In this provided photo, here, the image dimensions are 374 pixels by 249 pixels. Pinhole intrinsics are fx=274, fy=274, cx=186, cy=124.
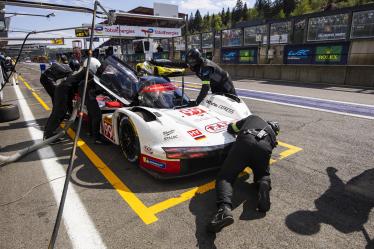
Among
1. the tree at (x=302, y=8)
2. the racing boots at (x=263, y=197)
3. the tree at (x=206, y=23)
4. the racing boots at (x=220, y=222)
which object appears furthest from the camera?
the tree at (x=206, y=23)

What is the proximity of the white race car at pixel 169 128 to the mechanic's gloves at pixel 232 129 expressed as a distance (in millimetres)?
89

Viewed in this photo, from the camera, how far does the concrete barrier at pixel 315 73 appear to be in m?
12.1

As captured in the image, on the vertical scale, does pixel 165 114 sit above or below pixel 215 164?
above

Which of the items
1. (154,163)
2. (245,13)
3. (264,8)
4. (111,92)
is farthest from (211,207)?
(245,13)

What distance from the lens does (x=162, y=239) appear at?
2.48 m

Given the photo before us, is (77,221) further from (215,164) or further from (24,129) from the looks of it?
(24,129)

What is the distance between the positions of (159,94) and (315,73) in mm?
11875

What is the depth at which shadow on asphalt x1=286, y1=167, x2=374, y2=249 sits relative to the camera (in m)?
2.56

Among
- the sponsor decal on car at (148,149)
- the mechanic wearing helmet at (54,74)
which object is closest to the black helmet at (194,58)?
the sponsor decal on car at (148,149)

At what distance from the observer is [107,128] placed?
15.8ft

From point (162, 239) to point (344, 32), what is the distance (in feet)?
53.5

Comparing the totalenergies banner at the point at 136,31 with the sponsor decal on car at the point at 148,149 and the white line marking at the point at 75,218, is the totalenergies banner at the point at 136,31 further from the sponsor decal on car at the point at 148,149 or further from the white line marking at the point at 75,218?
the sponsor decal on car at the point at 148,149

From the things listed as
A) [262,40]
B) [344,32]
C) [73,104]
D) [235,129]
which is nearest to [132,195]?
[235,129]

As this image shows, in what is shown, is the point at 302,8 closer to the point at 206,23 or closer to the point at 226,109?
the point at 206,23
